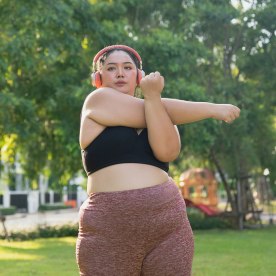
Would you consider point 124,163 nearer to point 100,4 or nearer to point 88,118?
point 88,118

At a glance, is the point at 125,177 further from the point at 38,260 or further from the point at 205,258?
the point at 38,260

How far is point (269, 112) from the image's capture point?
2186cm

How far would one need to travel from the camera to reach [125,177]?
2746mm

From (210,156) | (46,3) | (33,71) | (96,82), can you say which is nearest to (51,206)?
(210,156)

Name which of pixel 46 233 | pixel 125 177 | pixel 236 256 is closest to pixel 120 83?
pixel 125 177

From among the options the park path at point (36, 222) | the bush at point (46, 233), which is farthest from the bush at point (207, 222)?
the park path at point (36, 222)

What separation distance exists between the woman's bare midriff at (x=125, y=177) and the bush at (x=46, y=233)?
1689 centimetres

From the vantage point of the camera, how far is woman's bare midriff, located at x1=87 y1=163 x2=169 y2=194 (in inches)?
108

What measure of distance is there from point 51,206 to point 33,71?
32.6 metres

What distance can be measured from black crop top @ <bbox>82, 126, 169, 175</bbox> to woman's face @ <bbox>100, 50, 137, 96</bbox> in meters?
0.24

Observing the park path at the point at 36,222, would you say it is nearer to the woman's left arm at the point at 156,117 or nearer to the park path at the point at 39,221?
the park path at the point at 39,221

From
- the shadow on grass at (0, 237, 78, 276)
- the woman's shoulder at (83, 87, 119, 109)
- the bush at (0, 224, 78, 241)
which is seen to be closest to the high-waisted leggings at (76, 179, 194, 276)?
the woman's shoulder at (83, 87, 119, 109)

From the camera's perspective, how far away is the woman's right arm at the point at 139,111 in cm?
275

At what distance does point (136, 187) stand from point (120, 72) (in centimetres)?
55
